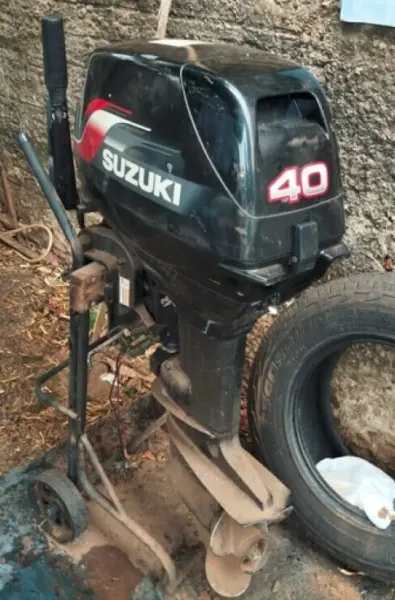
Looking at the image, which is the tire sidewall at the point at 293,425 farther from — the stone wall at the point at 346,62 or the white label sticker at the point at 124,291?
the white label sticker at the point at 124,291

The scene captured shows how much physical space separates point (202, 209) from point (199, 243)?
0.06 metres

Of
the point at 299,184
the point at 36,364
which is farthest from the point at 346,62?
the point at 36,364

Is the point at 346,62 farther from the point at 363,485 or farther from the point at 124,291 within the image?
the point at 363,485

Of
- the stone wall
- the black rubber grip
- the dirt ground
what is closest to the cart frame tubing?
the black rubber grip

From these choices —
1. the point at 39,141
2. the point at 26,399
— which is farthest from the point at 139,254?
the point at 39,141

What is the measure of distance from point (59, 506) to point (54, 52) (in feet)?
3.36

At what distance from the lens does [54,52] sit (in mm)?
1483

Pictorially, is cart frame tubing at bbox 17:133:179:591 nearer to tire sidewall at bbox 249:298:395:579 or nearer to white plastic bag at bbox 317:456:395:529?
tire sidewall at bbox 249:298:395:579

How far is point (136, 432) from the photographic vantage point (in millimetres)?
2031

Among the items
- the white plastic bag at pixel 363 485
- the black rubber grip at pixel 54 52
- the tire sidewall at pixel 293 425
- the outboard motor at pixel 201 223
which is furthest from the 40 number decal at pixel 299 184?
the white plastic bag at pixel 363 485

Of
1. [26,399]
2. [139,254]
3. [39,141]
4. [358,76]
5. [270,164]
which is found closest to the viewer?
[270,164]

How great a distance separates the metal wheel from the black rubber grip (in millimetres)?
894

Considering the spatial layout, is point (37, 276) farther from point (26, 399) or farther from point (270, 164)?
point (270, 164)

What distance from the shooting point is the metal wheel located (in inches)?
68.4
